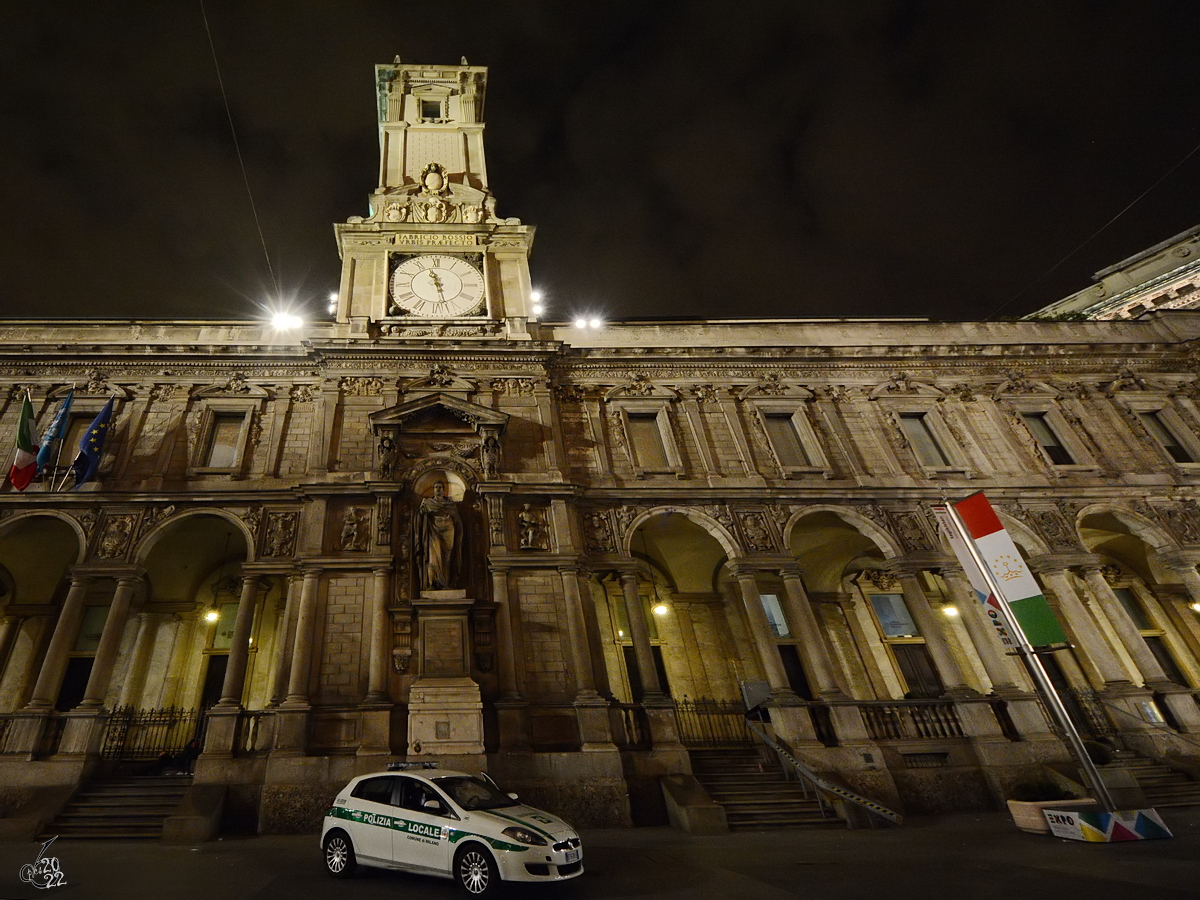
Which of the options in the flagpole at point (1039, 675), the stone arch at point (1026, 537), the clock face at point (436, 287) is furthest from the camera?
the clock face at point (436, 287)

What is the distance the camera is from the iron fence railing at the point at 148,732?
1349 centimetres

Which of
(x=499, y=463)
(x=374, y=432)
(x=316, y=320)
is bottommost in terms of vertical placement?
(x=499, y=463)

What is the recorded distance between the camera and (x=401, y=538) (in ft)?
46.3

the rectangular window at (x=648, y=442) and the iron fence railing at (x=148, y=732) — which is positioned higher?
the rectangular window at (x=648, y=442)

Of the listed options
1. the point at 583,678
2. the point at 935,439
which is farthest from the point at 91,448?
the point at 935,439

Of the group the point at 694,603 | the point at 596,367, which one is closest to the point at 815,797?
the point at 694,603

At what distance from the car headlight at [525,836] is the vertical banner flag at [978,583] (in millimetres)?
8007

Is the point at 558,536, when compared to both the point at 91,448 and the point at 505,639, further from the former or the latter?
the point at 91,448

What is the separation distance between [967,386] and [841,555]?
7.18 meters

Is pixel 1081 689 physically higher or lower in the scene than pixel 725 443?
lower

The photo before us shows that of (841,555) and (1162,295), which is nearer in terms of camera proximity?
(841,555)

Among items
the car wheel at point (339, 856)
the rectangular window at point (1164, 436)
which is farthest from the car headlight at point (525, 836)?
the rectangular window at point (1164, 436)

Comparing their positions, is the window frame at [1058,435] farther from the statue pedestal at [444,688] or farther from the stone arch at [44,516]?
the stone arch at [44,516]

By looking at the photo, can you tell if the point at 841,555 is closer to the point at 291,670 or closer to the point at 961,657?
the point at 961,657
